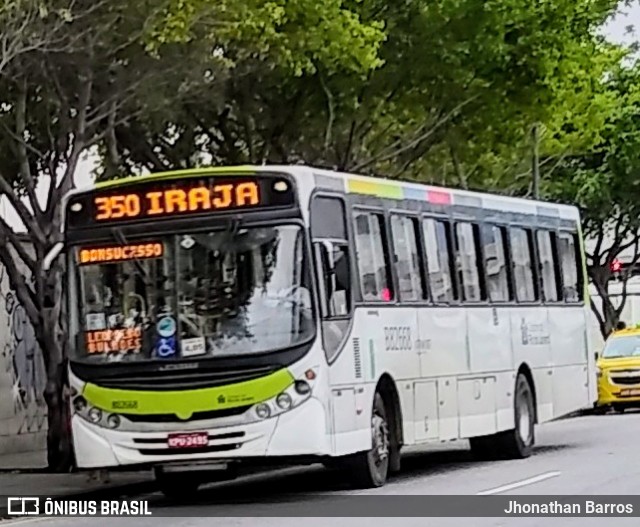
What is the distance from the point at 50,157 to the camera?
23.7 m

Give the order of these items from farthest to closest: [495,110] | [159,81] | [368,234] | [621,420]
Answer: [621,420]
[495,110]
[159,81]
[368,234]

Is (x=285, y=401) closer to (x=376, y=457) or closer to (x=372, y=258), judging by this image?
(x=376, y=457)

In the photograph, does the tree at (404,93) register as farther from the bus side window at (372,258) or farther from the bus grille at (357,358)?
the bus grille at (357,358)

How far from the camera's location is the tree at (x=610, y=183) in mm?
39375

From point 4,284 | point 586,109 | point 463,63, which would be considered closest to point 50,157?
point 4,284

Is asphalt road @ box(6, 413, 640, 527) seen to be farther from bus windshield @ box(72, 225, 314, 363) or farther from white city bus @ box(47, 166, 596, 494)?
bus windshield @ box(72, 225, 314, 363)

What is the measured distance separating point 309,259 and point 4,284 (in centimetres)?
1218

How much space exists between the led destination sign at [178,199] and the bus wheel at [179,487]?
10.4 ft

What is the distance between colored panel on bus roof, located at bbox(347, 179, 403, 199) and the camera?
18000 mm

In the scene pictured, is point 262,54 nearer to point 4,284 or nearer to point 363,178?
point 363,178

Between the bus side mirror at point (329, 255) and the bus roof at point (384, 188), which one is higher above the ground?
the bus roof at point (384, 188)

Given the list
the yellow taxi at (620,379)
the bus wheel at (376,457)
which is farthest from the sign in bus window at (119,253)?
the yellow taxi at (620,379)

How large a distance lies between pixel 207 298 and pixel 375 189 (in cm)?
293

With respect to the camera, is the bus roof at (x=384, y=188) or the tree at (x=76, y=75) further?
the tree at (x=76, y=75)
